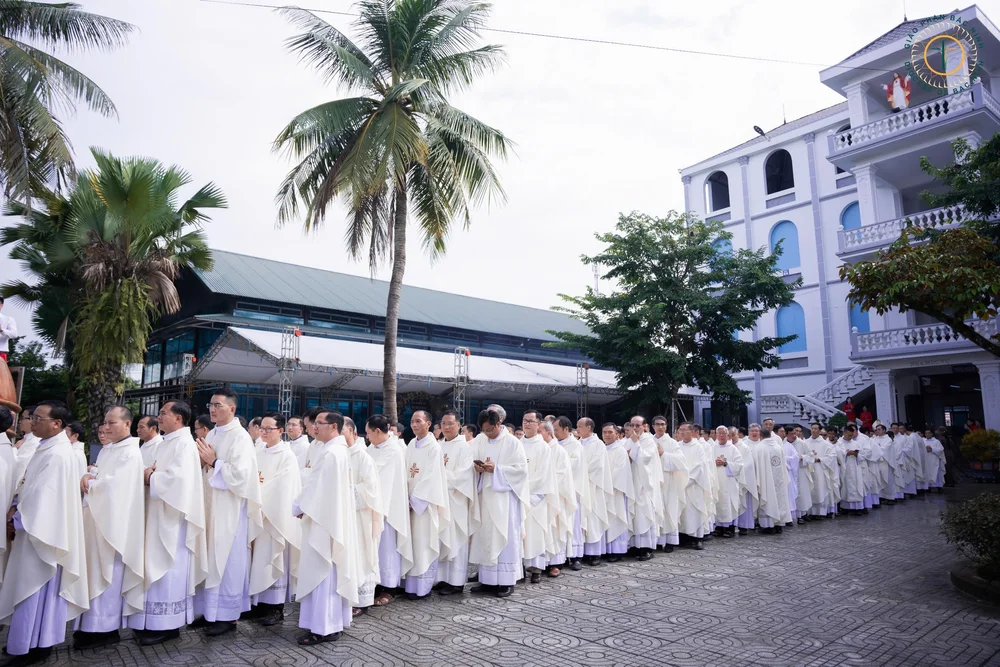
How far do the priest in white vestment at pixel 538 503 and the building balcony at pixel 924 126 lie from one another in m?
16.9

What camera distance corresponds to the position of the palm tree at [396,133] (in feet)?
44.9

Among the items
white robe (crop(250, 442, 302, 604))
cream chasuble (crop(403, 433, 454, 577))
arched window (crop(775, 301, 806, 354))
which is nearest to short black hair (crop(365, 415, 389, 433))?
cream chasuble (crop(403, 433, 454, 577))

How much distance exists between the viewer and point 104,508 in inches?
228

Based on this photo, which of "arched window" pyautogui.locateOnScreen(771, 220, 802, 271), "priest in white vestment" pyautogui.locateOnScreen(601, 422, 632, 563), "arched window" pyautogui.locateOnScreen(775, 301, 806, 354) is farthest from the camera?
"arched window" pyautogui.locateOnScreen(771, 220, 802, 271)

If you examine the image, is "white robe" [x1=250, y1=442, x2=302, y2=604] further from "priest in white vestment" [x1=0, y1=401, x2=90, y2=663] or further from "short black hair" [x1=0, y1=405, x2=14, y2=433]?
"short black hair" [x1=0, y1=405, x2=14, y2=433]

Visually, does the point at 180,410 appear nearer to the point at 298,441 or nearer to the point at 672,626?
the point at 298,441

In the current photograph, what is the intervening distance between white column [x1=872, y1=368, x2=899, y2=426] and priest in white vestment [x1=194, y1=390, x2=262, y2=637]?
63.7ft

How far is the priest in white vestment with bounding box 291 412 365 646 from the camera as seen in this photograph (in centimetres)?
593

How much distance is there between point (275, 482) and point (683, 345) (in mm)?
15117

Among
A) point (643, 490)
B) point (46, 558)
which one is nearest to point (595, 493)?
point (643, 490)

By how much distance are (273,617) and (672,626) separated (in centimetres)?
373

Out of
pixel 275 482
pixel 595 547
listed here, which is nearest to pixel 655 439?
pixel 595 547

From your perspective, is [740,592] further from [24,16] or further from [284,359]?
[24,16]

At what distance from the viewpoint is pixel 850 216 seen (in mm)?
25531
